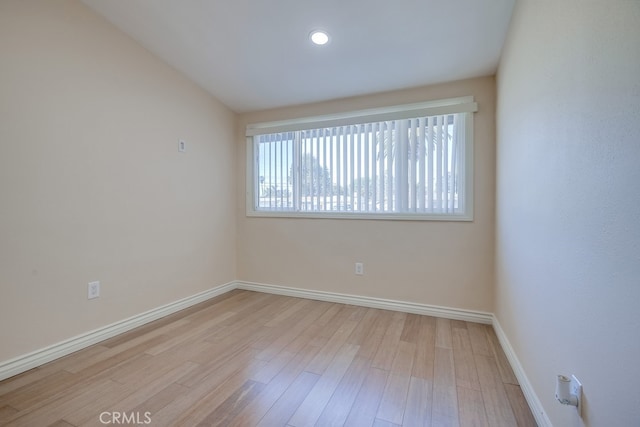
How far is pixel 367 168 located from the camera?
3.00 m

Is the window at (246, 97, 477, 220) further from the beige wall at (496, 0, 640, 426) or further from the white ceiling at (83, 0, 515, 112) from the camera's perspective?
the beige wall at (496, 0, 640, 426)

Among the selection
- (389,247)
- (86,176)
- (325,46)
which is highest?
(325,46)

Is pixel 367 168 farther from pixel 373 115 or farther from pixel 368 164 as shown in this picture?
pixel 373 115

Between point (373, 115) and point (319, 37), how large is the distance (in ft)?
3.12

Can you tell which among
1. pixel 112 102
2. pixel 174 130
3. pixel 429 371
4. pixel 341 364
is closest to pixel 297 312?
pixel 341 364

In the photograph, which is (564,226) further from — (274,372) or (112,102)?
(112,102)

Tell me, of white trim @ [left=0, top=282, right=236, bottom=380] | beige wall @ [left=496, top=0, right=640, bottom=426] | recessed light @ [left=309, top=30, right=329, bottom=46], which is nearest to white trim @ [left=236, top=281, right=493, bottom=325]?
white trim @ [left=0, top=282, right=236, bottom=380]

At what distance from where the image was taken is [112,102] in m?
2.28

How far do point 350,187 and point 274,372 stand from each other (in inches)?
75.2

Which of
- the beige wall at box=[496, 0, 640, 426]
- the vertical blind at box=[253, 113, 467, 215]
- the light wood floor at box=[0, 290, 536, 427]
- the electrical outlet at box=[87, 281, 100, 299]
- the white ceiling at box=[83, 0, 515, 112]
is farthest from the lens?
the vertical blind at box=[253, 113, 467, 215]

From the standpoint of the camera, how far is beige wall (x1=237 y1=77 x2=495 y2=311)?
2.57 meters

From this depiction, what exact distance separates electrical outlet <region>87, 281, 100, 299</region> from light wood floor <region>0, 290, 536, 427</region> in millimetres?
368

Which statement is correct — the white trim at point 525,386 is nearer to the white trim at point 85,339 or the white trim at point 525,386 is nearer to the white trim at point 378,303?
the white trim at point 378,303

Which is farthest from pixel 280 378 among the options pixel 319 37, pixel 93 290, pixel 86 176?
pixel 319 37
